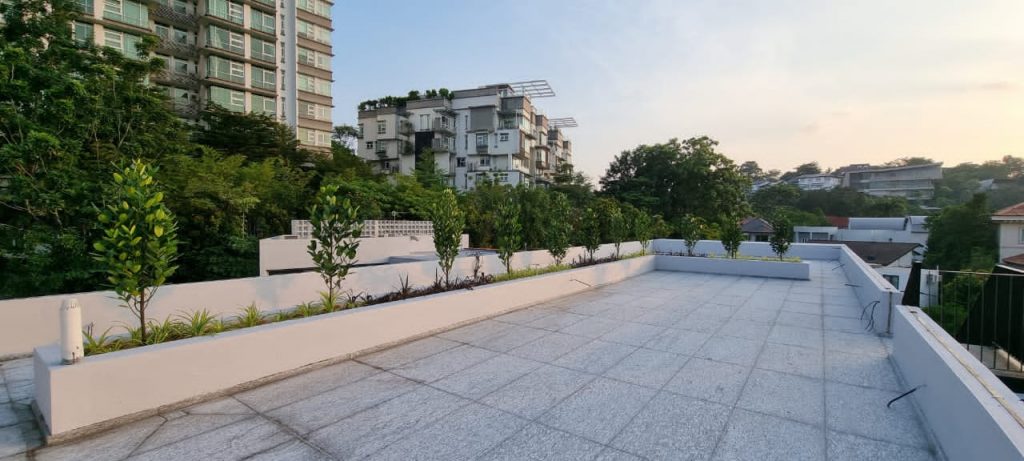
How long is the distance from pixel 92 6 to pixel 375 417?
1106 inches

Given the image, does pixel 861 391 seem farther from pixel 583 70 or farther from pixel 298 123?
pixel 298 123

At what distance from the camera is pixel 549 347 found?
207 inches

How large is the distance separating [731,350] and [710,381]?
51.2 inches

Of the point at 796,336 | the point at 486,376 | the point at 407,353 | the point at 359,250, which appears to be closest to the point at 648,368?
the point at 486,376

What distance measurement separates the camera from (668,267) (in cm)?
1359

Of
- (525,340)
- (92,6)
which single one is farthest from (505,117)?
(525,340)

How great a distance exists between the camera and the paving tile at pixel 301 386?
141 inches

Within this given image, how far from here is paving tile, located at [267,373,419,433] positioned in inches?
128

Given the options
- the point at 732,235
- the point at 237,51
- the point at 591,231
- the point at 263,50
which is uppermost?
the point at 263,50

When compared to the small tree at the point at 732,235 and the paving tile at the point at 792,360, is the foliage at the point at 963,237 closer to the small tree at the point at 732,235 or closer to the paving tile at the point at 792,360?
the small tree at the point at 732,235

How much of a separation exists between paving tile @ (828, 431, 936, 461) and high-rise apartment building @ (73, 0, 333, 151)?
2999 centimetres

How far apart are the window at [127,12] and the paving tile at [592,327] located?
28001 millimetres

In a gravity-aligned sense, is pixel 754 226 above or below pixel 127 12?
below

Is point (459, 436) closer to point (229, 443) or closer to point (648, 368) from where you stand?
point (229, 443)
